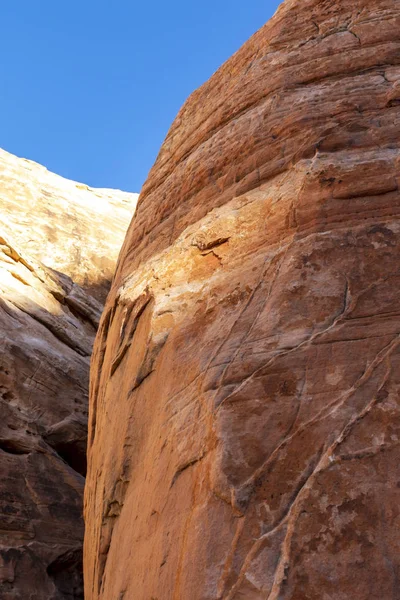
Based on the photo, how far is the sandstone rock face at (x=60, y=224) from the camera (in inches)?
662

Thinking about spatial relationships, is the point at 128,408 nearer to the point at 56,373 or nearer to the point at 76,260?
the point at 56,373

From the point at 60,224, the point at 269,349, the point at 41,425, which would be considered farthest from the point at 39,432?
the point at 60,224

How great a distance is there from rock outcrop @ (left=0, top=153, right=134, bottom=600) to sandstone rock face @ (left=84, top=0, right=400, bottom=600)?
166 centimetres

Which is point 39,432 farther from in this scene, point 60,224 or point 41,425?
point 60,224

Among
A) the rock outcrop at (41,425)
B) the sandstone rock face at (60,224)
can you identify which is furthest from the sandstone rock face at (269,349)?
the sandstone rock face at (60,224)

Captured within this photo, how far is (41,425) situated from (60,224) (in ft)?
28.5

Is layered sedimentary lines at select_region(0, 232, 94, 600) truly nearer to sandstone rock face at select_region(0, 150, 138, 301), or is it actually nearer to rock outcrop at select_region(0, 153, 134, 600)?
rock outcrop at select_region(0, 153, 134, 600)

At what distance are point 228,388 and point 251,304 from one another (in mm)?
772

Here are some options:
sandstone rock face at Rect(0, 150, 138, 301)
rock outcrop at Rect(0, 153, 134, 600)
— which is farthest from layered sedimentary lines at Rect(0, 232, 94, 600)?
sandstone rock face at Rect(0, 150, 138, 301)

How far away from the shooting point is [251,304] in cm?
572

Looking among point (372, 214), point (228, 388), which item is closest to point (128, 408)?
point (228, 388)

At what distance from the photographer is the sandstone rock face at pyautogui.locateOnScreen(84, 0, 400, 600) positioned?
4.41 m

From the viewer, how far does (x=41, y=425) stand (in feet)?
33.0

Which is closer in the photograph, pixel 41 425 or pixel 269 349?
pixel 269 349
